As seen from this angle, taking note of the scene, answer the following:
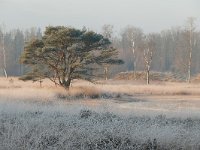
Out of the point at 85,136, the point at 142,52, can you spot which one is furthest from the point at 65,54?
the point at 142,52

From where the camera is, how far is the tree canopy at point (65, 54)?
31.0 meters

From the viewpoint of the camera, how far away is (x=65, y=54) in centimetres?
3194

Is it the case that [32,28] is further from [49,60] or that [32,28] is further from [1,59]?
[49,60]

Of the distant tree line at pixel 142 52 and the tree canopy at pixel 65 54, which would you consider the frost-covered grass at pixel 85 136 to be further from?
the distant tree line at pixel 142 52

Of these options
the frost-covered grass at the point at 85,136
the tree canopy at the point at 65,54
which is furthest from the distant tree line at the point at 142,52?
the frost-covered grass at the point at 85,136

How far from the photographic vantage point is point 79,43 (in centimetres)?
3139

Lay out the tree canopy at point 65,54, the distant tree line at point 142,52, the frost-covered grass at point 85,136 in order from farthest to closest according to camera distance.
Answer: the distant tree line at point 142,52, the tree canopy at point 65,54, the frost-covered grass at point 85,136

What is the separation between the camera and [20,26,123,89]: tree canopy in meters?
31.0

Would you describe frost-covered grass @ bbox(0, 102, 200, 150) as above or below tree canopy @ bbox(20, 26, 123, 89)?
below

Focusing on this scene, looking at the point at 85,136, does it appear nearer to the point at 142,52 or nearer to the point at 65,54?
the point at 65,54

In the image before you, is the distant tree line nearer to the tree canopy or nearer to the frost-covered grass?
the tree canopy

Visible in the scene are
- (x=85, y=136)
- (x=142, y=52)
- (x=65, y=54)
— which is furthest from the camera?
(x=142, y=52)

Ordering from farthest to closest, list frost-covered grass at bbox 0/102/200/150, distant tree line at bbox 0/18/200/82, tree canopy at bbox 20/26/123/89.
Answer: distant tree line at bbox 0/18/200/82 < tree canopy at bbox 20/26/123/89 < frost-covered grass at bbox 0/102/200/150

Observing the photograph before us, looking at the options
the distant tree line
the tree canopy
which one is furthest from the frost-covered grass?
the distant tree line
